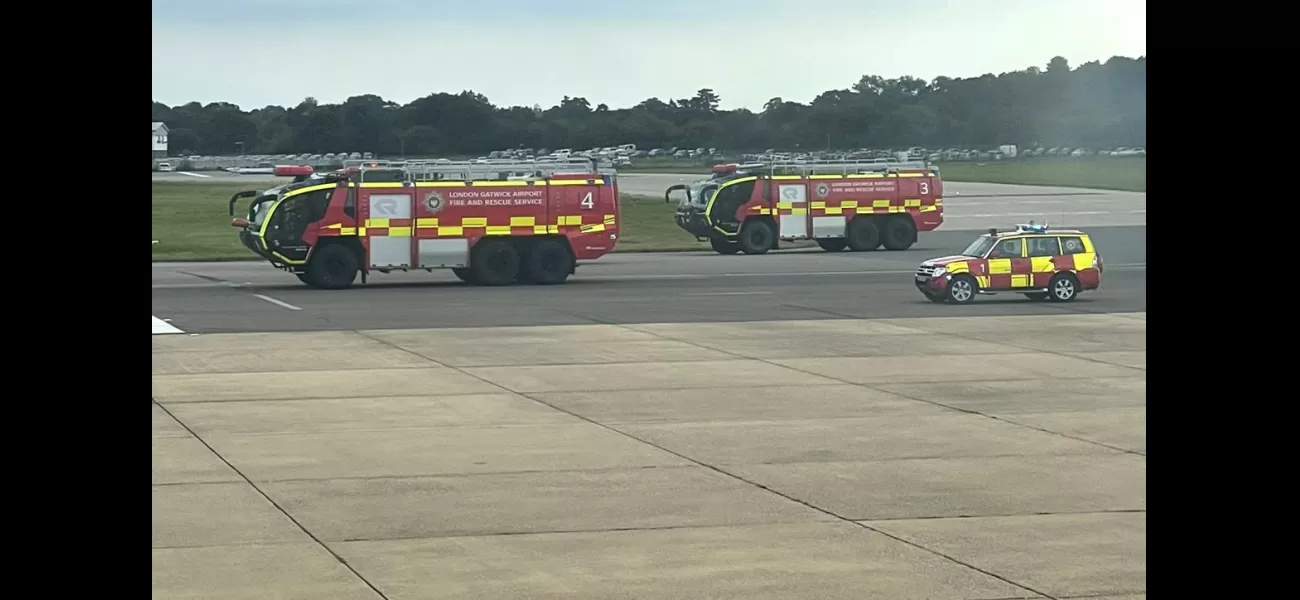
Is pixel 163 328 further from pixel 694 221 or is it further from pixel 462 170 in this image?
pixel 694 221

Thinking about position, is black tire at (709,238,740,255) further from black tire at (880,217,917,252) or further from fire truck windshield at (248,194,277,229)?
fire truck windshield at (248,194,277,229)

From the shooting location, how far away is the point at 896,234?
44.7m

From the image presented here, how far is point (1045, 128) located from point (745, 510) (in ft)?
111

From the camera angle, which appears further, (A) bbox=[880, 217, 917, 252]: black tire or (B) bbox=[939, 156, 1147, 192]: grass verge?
(A) bbox=[880, 217, 917, 252]: black tire

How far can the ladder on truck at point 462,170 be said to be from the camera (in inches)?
1283

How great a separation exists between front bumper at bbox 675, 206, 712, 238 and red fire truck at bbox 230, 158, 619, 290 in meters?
10.8

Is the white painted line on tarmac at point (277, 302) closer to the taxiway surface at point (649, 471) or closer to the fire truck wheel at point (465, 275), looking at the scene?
the fire truck wheel at point (465, 275)

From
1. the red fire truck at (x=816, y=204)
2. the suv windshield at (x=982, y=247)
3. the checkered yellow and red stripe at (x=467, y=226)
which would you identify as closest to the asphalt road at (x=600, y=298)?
the suv windshield at (x=982, y=247)

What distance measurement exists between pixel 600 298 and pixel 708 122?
93.3 ft

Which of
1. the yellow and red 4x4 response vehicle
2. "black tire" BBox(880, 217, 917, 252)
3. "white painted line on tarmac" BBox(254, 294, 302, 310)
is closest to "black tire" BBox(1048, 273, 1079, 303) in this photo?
the yellow and red 4x4 response vehicle

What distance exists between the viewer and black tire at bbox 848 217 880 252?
44403mm
